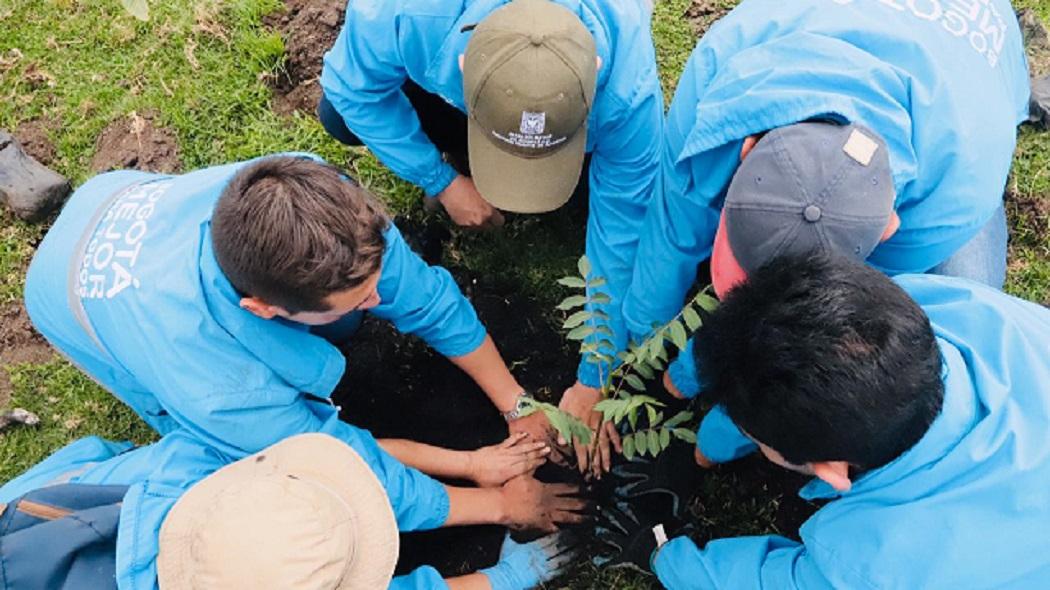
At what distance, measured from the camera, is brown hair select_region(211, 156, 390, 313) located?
6.99 feet

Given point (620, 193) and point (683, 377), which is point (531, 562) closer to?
point (683, 377)

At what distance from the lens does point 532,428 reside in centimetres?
318

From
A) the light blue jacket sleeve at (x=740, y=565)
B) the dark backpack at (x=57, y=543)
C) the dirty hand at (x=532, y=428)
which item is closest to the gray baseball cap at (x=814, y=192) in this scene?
the light blue jacket sleeve at (x=740, y=565)

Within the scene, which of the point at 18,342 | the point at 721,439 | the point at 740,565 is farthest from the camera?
the point at 18,342

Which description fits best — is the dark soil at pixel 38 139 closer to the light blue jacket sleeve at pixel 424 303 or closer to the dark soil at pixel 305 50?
the dark soil at pixel 305 50

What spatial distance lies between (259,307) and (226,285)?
13 centimetres

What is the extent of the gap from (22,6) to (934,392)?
15.0ft

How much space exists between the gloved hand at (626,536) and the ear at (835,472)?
3.96ft

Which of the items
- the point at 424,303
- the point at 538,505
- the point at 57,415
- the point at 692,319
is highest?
the point at 692,319

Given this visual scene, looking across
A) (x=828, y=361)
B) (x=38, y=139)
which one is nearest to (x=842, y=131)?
(x=828, y=361)

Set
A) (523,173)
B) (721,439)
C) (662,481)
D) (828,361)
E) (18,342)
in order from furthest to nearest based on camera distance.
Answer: (18,342)
(662,481)
(721,439)
(523,173)
(828,361)

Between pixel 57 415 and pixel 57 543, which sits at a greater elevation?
pixel 57 543

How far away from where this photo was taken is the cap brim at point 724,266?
202cm

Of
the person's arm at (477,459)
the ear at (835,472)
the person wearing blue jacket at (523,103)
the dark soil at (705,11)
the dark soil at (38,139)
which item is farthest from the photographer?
the dark soil at (705,11)
